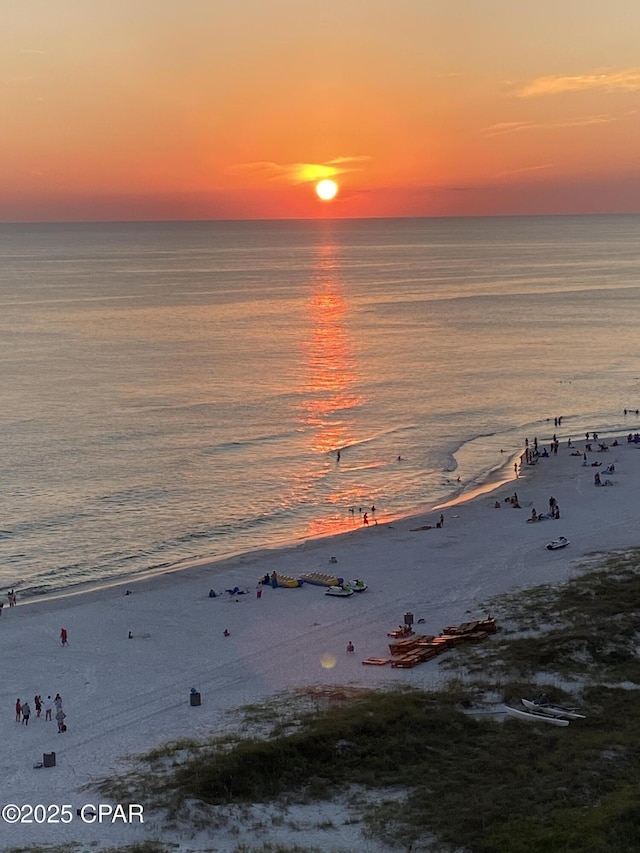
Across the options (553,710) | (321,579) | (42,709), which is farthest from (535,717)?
(321,579)

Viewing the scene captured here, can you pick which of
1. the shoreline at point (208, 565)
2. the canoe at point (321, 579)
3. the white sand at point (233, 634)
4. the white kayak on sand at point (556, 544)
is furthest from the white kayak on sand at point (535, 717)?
the shoreline at point (208, 565)

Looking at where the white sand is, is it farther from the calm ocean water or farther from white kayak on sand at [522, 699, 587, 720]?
the calm ocean water

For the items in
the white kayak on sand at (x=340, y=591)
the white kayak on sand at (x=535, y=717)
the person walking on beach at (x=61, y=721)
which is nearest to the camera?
the white kayak on sand at (x=535, y=717)

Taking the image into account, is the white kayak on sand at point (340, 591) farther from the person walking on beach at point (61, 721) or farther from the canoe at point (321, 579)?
the person walking on beach at point (61, 721)

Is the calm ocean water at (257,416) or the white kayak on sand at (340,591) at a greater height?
the calm ocean water at (257,416)

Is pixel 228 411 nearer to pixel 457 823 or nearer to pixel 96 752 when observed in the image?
pixel 96 752

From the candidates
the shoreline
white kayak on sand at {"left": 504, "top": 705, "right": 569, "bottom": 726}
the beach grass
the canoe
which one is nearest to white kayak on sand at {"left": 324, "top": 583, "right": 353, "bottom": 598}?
the canoe

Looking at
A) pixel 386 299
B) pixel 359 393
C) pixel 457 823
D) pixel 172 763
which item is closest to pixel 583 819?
pixel 457 823
